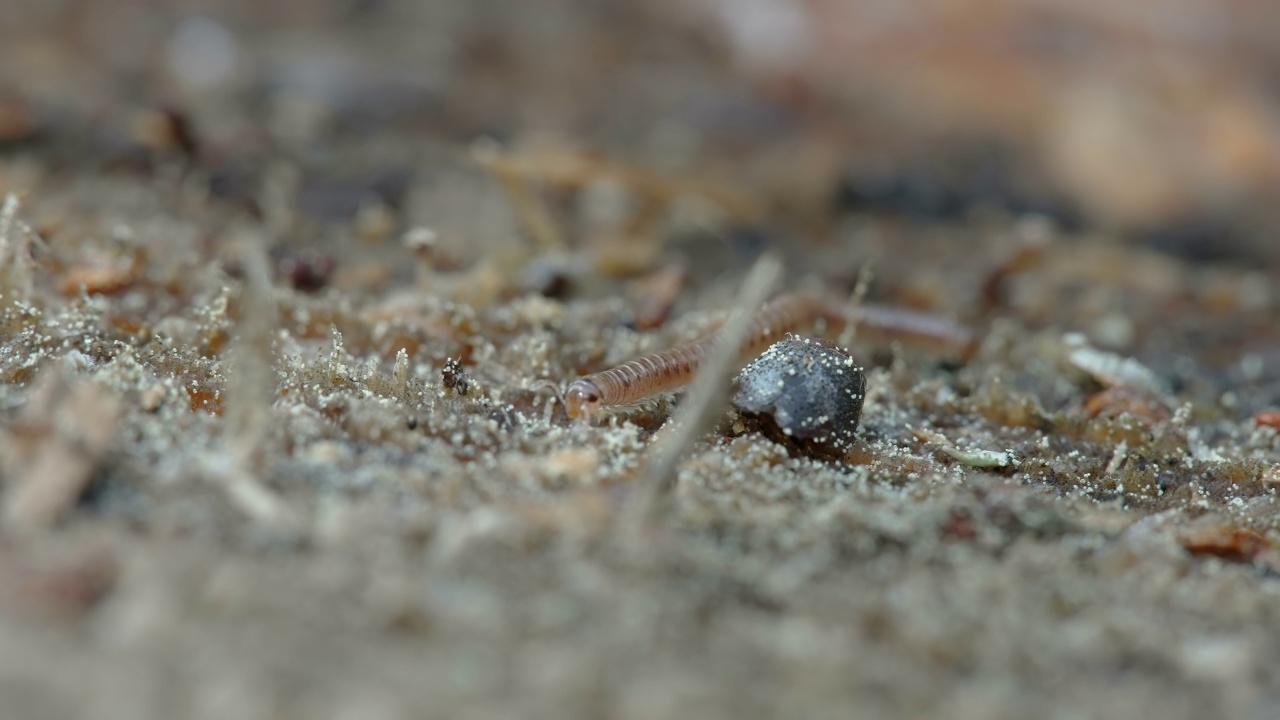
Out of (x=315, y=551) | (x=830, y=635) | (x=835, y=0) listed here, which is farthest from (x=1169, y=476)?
(x=835, y=0)

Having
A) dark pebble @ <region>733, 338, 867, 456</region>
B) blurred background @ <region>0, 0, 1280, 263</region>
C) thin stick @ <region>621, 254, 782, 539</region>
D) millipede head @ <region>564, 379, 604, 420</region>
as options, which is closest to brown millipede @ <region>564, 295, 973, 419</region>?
millipede head @ <region>564, 379, 604, 420</region>

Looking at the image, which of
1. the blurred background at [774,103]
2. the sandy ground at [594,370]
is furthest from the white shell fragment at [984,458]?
the blurred background at [774,103]

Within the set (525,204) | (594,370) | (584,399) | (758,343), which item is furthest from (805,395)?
(525,204)

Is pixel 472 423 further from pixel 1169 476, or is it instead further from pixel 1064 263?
pixel 1064 263

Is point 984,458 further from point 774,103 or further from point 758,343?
point 774,103

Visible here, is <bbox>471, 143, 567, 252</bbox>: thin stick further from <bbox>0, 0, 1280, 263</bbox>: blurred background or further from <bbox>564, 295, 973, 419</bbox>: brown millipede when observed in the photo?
<bbox>564, 295, 973, 419</bbox>: brown millipede
